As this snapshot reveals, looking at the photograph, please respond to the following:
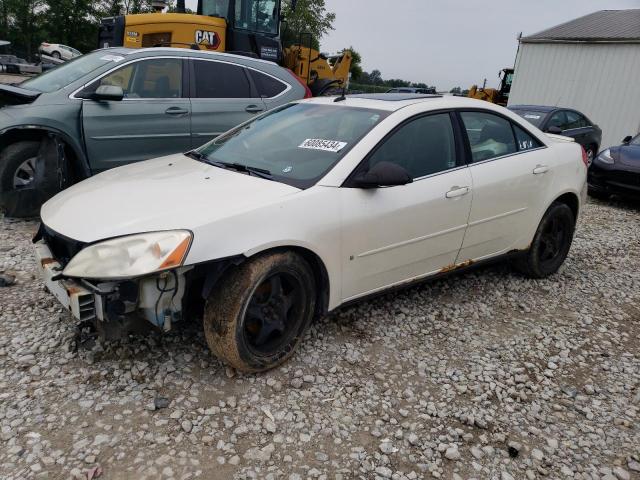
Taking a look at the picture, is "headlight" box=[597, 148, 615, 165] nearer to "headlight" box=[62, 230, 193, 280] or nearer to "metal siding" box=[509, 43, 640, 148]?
"headlight" box=[62, 230, 193, 280]

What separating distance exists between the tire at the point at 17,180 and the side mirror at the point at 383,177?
339 centimetres

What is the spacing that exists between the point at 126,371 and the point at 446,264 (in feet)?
7.32

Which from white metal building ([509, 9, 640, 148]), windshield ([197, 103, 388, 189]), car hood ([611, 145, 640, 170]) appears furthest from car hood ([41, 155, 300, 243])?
white metal building ([509, 9, 640, 148])

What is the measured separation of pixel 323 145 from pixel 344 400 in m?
1.55

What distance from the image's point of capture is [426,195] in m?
3.32

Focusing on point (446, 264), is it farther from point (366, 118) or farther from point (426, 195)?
point (366, 118)

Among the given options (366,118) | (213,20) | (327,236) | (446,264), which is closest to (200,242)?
Answer: (327,236)

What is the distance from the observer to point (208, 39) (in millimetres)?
9297

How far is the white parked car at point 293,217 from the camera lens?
246cm

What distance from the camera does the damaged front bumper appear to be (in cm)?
240

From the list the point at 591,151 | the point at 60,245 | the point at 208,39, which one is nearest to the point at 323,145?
the point at 60,245

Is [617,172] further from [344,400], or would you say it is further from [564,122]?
[344,400]

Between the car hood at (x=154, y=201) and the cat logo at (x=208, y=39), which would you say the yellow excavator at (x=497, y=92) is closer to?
the cat logo at (x=208, y=39)

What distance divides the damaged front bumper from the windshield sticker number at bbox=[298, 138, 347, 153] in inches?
48.2
